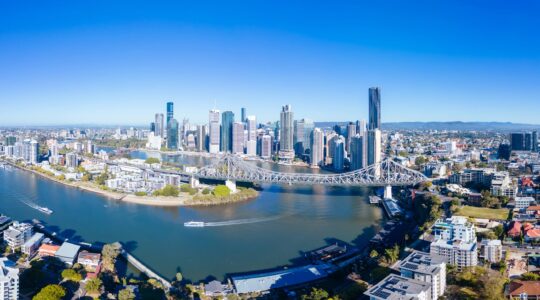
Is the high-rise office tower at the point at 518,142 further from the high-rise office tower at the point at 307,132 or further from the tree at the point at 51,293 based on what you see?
the tree at the point at 51,293

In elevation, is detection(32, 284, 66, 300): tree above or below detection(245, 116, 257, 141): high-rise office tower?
below

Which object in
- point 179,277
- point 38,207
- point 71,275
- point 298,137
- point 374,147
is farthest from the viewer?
point 298,137

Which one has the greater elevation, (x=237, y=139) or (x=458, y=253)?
(x=237, y=139)

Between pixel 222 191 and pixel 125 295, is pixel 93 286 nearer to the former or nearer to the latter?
pixel 125 295

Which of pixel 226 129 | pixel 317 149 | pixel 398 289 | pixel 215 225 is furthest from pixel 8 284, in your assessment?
pixel 226 129

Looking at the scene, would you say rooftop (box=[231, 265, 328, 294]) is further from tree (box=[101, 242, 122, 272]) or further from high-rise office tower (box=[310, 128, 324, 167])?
high-rise office tower (box=[310, 128, 324, 167])

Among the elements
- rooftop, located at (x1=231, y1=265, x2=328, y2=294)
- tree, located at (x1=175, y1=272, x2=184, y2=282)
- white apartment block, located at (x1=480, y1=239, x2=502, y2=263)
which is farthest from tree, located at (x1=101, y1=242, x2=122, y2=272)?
white apartment block, located at (x1=480, y1=239, x2=502, y2=263)
